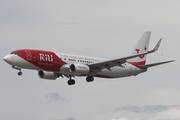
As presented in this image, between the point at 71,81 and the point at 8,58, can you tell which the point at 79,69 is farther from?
the point at 8,58

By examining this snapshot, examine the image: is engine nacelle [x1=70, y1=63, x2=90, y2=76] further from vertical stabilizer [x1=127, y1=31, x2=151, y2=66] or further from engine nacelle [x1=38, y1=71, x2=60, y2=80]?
vertical stabilizer [x1=127, y1=31, x2=151, y2=66]

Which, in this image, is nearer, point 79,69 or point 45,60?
point 45,60

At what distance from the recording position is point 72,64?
210 feet

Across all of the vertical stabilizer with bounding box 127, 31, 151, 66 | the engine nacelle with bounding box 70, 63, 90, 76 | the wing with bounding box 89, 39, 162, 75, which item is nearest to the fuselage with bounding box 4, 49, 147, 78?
the engine nacelle with bounding box 70, 63, 90, 76

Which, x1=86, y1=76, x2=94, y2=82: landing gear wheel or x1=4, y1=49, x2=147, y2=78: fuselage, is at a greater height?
x1=4, y1=49, x2=147, y2=78: fuselage

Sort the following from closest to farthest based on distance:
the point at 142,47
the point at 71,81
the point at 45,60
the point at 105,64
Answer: the point at 45,60 → the point at 105,64 → the point at 71,81 → the point at 142,47

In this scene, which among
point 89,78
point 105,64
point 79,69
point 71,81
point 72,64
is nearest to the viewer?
point 79,69

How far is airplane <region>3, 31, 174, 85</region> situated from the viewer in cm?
6088

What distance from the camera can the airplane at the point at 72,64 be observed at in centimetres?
6088

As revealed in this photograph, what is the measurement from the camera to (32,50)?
6212 centimetres

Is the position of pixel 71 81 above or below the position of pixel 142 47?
below

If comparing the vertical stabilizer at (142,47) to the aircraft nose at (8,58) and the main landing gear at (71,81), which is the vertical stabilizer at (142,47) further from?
the aircraft nose at (8,58)

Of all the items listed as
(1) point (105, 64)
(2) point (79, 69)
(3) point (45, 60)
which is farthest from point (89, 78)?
(3) point (45, 60)

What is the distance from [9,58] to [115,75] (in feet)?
65.9
